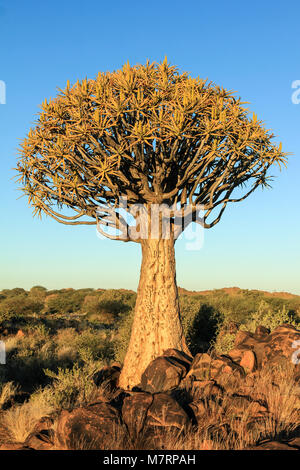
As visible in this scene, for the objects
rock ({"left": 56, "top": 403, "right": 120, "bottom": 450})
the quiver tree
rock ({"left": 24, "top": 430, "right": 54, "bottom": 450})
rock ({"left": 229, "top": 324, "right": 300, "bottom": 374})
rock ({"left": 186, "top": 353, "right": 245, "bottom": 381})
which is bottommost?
rock ({"left": 24, "top": 430, "right": 54, "bottom": 450})

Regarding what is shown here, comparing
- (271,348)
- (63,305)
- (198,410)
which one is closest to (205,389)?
(198,410)

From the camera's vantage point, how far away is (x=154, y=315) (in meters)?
9.00

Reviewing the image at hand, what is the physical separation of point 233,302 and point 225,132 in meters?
12.7

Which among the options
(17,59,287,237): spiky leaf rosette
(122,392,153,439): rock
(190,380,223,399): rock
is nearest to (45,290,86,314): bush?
(17,59,287,237): spiky leaf rosette

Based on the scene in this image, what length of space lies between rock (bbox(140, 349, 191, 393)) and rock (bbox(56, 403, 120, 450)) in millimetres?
1855

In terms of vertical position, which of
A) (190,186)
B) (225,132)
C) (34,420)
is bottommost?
(34,420)

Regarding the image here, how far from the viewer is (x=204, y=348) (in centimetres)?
1156

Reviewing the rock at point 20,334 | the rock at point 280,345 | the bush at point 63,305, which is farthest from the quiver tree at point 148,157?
the bush at point 63,305

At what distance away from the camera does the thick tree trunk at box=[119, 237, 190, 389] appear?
8867 mm

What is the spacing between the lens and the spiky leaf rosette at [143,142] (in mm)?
8391

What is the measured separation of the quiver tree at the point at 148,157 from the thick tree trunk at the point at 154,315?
0.9 inches

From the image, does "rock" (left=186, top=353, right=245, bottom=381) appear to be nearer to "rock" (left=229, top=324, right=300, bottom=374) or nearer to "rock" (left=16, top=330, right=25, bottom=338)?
"rock" (left=229, top=324, right=300, bottom=374)
